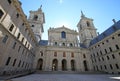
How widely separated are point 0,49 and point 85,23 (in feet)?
136

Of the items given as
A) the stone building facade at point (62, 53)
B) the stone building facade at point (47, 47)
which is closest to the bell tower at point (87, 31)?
the stone building facade at point (47, 47)

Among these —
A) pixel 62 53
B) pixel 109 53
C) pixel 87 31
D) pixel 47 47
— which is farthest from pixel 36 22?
pixel 109 53

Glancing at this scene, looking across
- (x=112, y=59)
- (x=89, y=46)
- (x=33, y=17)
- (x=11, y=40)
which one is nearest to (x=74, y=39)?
(x=89, y=46)

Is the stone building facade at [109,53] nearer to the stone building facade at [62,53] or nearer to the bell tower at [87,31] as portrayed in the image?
the stone building facade at [62,53]

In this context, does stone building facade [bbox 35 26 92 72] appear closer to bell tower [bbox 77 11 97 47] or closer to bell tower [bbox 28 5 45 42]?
bell tower [bbox 28 5 45 42]

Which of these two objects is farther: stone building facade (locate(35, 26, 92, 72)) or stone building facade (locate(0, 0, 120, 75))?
stone building facade (locate(35, 26, 92, 72))

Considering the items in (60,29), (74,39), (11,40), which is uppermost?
(60,29)

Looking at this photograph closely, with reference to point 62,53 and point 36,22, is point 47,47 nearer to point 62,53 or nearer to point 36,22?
point 62,53

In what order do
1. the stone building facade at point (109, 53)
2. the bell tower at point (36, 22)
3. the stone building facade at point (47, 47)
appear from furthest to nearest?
1. the bell tower at point (36, 22)
2. the stone building facade at point (109, 53)
3. the stone building facade at point (47, 47)

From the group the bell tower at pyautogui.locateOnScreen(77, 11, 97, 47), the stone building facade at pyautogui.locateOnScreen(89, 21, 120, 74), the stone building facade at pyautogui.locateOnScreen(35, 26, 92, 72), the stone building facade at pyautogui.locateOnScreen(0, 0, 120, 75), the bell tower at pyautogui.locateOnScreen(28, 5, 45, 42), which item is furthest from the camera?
the bell tower at pyautogui.locateOnScreen(77, 11, 97, 47)

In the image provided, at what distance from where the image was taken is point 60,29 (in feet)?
131

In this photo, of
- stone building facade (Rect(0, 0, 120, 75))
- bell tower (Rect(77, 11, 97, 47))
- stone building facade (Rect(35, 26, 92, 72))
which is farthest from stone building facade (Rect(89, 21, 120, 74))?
bell tower (Rect(77, 11, 97, 47))

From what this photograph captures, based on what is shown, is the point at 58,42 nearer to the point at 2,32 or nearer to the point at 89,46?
the point at 89,46

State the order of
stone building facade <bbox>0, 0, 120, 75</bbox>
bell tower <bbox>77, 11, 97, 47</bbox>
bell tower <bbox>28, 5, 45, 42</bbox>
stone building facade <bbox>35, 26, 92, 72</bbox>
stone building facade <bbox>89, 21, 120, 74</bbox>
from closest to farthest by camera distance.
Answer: stone building facade <bbox>0, 0, 120, 75</bbox>
stone building facade <bbox>89, 21, 120, 74</bbox>
stone building facade <bbox>35, 26, 92, 72</bbox>
bell tower <bbox>28, 5, 45, 42</bbox>
bell tower <bbox>77, 11, 97, 47</bbox>
